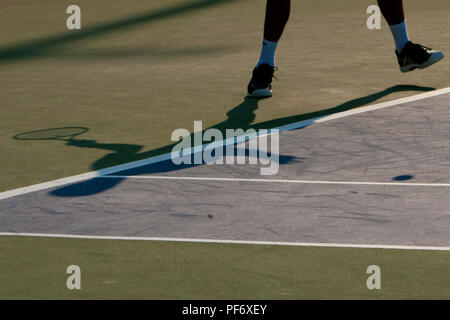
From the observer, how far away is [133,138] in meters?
7.44

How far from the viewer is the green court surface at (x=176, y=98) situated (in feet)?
14.6

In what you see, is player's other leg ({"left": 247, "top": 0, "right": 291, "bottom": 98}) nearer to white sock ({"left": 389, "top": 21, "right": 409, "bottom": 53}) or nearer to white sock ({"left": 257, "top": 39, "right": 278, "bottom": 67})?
white sock ({"left": 257, "top": 39, "right": 278, "bottom": 67})

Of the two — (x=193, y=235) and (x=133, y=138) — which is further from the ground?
(x=133, y=138)

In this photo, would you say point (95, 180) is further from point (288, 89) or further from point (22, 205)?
point (288, 89)

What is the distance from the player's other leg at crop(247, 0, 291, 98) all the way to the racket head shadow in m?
1.70

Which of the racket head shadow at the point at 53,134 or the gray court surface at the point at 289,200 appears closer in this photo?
the gray court surface at the point at 289,200

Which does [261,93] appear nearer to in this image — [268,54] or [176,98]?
[268,54]

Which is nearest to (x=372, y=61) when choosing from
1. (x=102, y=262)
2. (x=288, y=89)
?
(x=288, y=89)

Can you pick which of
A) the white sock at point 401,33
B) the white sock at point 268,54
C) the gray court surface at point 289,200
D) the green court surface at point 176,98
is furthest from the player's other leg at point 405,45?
the gray court surface at point 289,200

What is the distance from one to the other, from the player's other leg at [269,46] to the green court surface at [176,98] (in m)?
0.17

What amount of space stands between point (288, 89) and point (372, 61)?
1465 mm

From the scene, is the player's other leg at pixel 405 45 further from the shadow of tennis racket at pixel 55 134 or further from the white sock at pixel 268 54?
the shadow of tennis racket at pixel 55 134

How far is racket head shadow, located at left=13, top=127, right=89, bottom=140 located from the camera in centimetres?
755

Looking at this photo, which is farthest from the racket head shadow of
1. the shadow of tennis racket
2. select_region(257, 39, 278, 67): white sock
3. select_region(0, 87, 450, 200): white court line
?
select_region(257, 39, 278, 67): white sock
